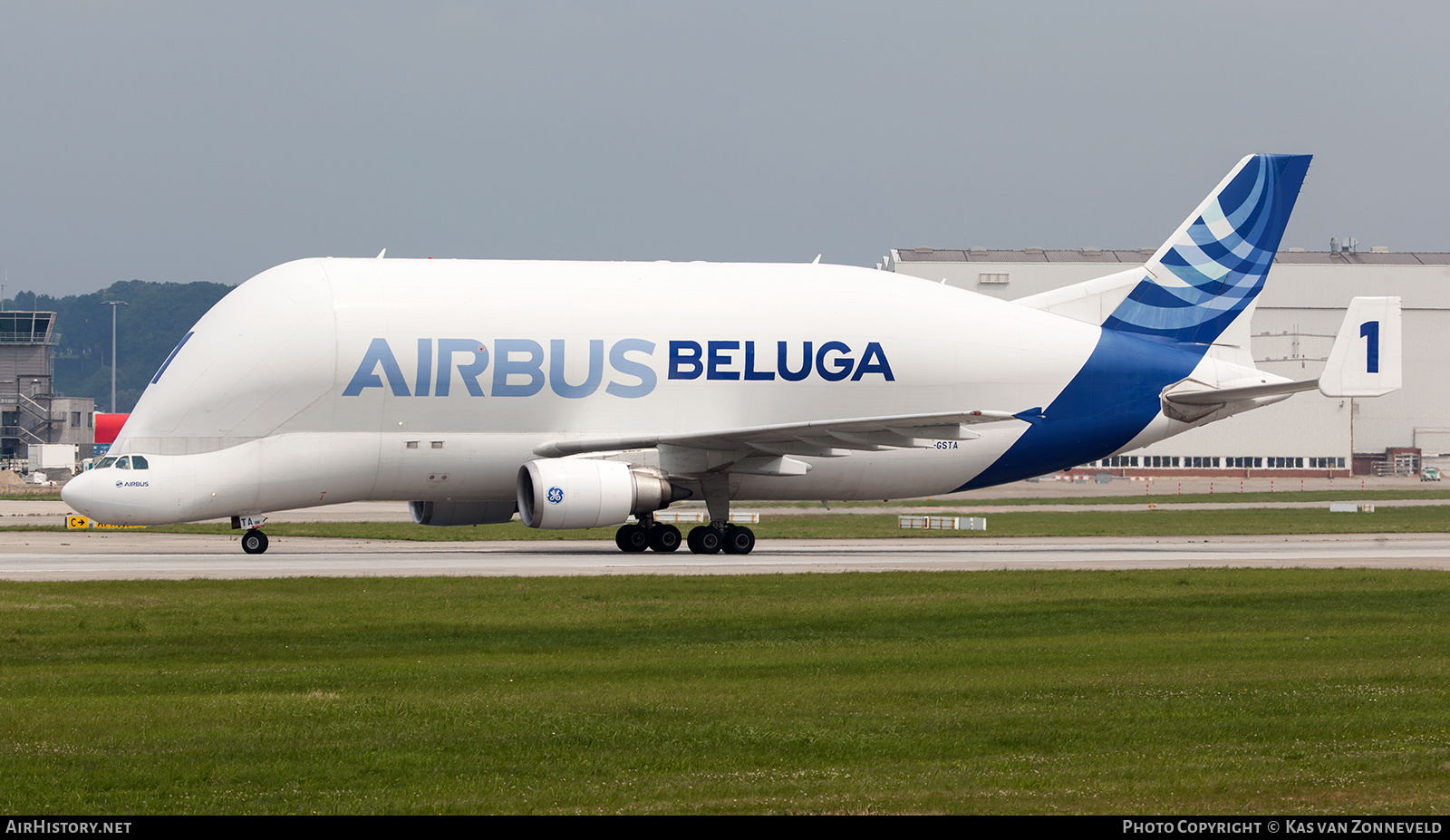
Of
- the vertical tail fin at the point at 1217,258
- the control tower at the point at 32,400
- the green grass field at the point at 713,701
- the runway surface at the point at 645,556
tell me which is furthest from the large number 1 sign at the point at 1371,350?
the control tower at the point at 32,400

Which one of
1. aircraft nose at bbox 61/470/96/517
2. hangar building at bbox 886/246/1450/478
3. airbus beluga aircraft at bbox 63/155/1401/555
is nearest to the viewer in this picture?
aircraft nose at bbox 61/470/96/517

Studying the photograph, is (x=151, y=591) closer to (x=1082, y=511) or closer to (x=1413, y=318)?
(x=1082, y=511)

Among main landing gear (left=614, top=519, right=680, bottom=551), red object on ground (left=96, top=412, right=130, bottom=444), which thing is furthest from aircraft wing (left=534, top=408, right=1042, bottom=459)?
red object on ground (left=96, top=412, right=130, bottom=444)

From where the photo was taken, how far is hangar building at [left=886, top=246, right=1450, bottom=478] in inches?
4082

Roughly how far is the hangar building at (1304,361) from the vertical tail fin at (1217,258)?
6545 cm

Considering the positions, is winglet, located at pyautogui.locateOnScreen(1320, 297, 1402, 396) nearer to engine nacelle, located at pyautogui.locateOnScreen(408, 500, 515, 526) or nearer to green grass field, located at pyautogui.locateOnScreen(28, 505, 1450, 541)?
green grass field, located at pyautogui.locateOnScreen(28, 505, 1450, 541)

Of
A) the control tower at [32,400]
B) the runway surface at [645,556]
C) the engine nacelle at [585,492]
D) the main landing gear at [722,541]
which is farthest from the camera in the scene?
the control tower at [32,400]

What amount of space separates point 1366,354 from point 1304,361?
73.3m

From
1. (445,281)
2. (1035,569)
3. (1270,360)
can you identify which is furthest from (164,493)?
(1270,360)

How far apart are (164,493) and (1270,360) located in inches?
3551

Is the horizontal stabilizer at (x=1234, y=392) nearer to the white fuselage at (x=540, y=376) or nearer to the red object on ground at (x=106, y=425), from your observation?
the white fuselage at (x=540, y=376)

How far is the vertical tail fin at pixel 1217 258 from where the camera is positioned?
121 ft

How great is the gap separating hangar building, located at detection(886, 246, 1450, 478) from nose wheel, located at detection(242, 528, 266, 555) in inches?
2958

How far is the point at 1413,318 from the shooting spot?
350ft
